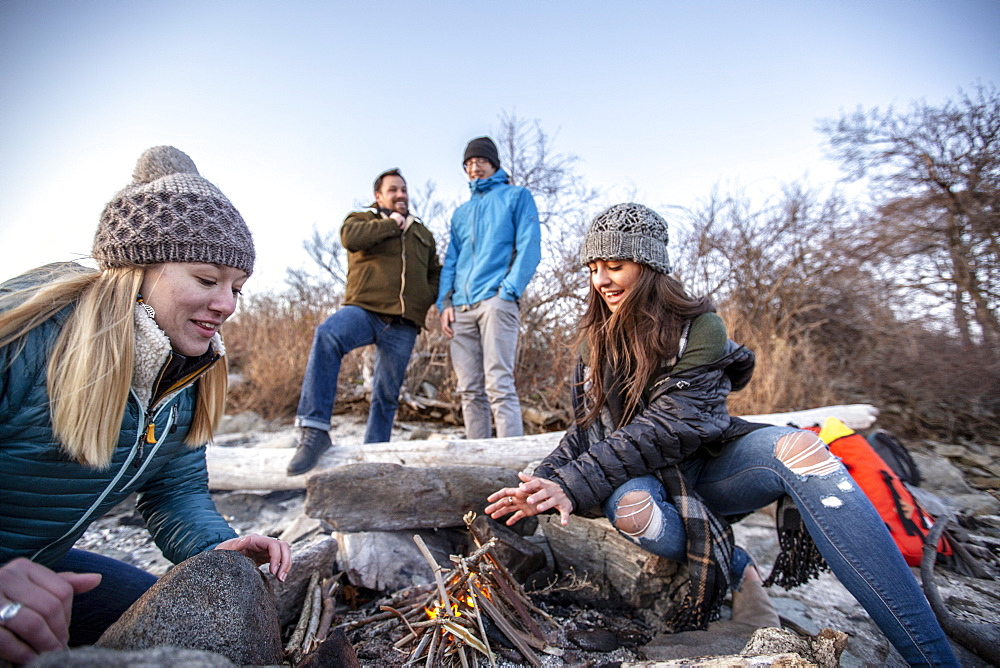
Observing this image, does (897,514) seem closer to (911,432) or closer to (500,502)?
(500,502)

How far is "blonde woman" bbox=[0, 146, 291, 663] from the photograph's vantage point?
129 cm

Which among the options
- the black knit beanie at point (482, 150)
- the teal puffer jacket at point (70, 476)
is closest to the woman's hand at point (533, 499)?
the teal puffer jacket at point (70, 476)

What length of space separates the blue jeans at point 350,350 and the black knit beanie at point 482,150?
4.93ft

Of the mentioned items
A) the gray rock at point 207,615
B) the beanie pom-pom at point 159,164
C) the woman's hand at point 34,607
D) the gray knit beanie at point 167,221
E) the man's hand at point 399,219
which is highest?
the man's hand at point 399,219

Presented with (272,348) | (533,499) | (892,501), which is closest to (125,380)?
(533,499)

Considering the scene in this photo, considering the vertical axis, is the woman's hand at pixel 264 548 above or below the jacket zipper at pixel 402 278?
below

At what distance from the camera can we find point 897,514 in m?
2.60

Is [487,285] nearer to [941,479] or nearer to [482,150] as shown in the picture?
[482,150]

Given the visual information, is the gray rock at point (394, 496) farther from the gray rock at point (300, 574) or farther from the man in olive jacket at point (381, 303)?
the man in olive jacket at point (381, 303)

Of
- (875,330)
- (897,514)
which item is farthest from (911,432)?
(897,514)

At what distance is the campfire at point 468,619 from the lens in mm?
1584

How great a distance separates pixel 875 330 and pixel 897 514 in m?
7.29

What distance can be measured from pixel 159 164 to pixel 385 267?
230cm

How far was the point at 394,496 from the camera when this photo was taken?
8.38 ft
